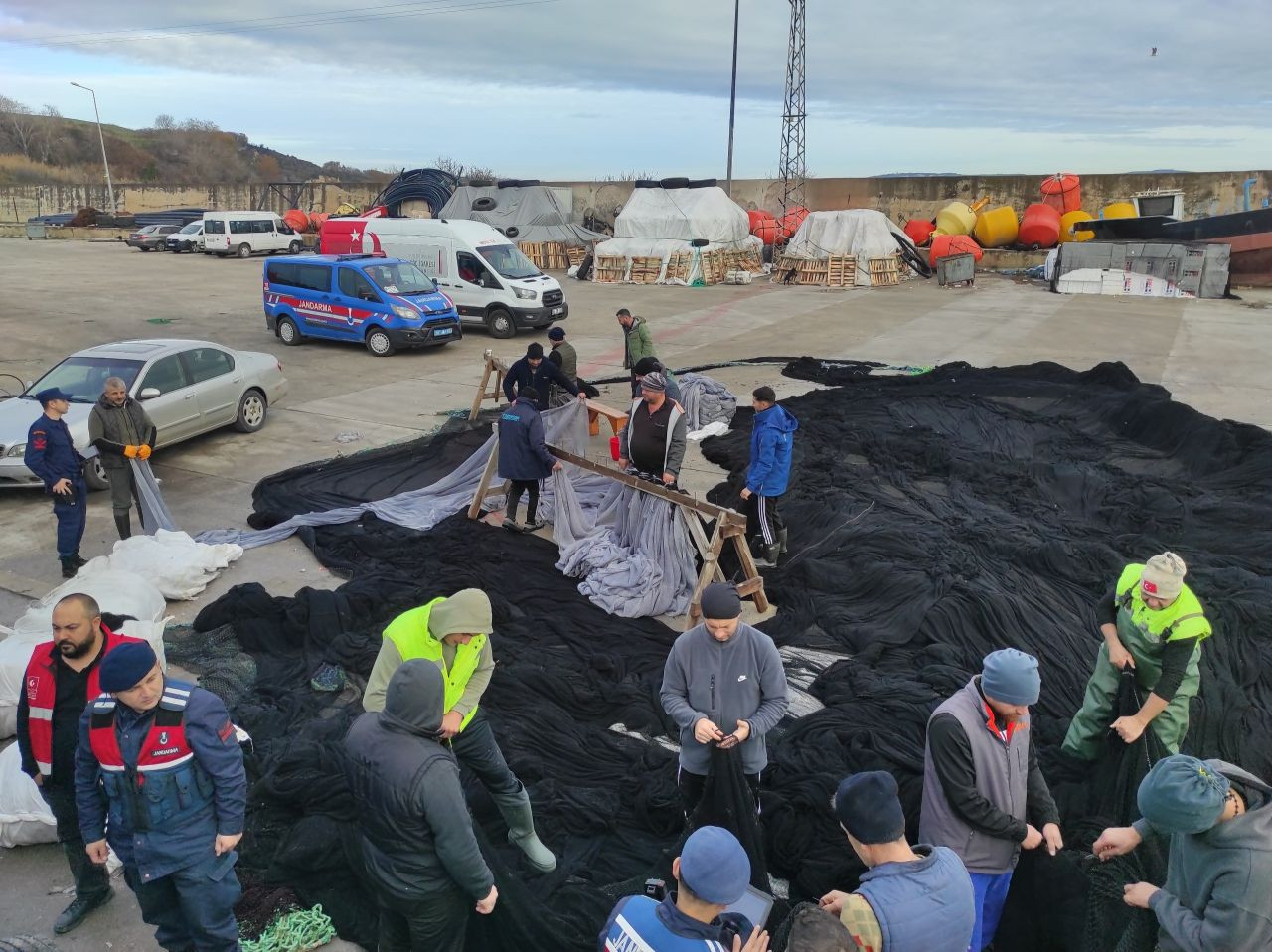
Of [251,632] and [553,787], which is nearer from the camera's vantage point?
[553,787]

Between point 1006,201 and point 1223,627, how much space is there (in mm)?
35105

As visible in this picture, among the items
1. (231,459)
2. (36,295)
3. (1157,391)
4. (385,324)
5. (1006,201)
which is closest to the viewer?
(231,459)

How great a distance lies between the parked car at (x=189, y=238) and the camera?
37.7 meters

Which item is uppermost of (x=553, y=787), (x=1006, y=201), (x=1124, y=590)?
(x=1006, y=201)

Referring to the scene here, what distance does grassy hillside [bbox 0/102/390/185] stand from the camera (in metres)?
80.6

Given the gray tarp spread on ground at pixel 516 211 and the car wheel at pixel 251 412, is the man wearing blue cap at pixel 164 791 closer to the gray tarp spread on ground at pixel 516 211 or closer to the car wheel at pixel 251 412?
the car wheel at pixel 251 412

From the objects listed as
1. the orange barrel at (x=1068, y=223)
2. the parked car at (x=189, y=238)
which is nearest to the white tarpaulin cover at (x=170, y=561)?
the orange barrel at (x=1068, y=223)

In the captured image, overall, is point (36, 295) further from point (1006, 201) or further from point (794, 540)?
point (1006, 201)

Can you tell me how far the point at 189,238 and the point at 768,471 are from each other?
3734 cm

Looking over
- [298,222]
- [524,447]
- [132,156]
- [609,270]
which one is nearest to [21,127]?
[132,156]

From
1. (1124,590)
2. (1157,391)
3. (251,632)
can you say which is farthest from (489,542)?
(1157,391)

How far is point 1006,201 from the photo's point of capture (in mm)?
36688

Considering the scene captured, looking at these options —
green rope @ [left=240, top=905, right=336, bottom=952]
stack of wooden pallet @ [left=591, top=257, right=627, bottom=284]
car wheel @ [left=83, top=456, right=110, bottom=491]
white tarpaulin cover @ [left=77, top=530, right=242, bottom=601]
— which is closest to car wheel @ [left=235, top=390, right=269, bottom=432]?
car wheel @ [left=83, top=456, right=110, bottom=491]

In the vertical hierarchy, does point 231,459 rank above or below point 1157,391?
below
